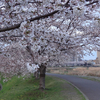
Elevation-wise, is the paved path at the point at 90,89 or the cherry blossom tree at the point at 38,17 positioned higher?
the cherry blossom tree at the point at 38,17

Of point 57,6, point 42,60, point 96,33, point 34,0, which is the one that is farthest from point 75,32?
point 57,6

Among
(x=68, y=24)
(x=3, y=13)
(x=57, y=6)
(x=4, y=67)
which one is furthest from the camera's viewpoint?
(x=4, y=67)

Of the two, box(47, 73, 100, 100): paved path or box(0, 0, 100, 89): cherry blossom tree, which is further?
box(47, 73, 100, 100): paved path

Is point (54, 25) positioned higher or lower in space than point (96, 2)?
higher

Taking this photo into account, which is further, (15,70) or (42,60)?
(15,70)

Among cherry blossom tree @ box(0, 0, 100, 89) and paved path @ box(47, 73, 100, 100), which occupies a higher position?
cherry blossom tree @ box(0, 0, 100, 89)

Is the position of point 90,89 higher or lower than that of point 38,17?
lower

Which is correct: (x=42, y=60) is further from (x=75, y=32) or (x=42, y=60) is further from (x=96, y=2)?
(x=96, y=2)

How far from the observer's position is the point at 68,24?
1089 cm

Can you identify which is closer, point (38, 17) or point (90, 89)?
point (38, 17)

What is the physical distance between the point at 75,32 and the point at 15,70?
552cm

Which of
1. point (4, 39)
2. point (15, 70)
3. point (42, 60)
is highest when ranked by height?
point (4, 39)

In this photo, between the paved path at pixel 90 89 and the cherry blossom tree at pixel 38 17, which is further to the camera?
the paved path at pixel 90 89

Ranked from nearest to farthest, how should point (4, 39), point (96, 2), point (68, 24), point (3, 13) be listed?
1. point (96, 2)
2. point (3, 13)
3. point (4, 39)
4. point (68, 24)
